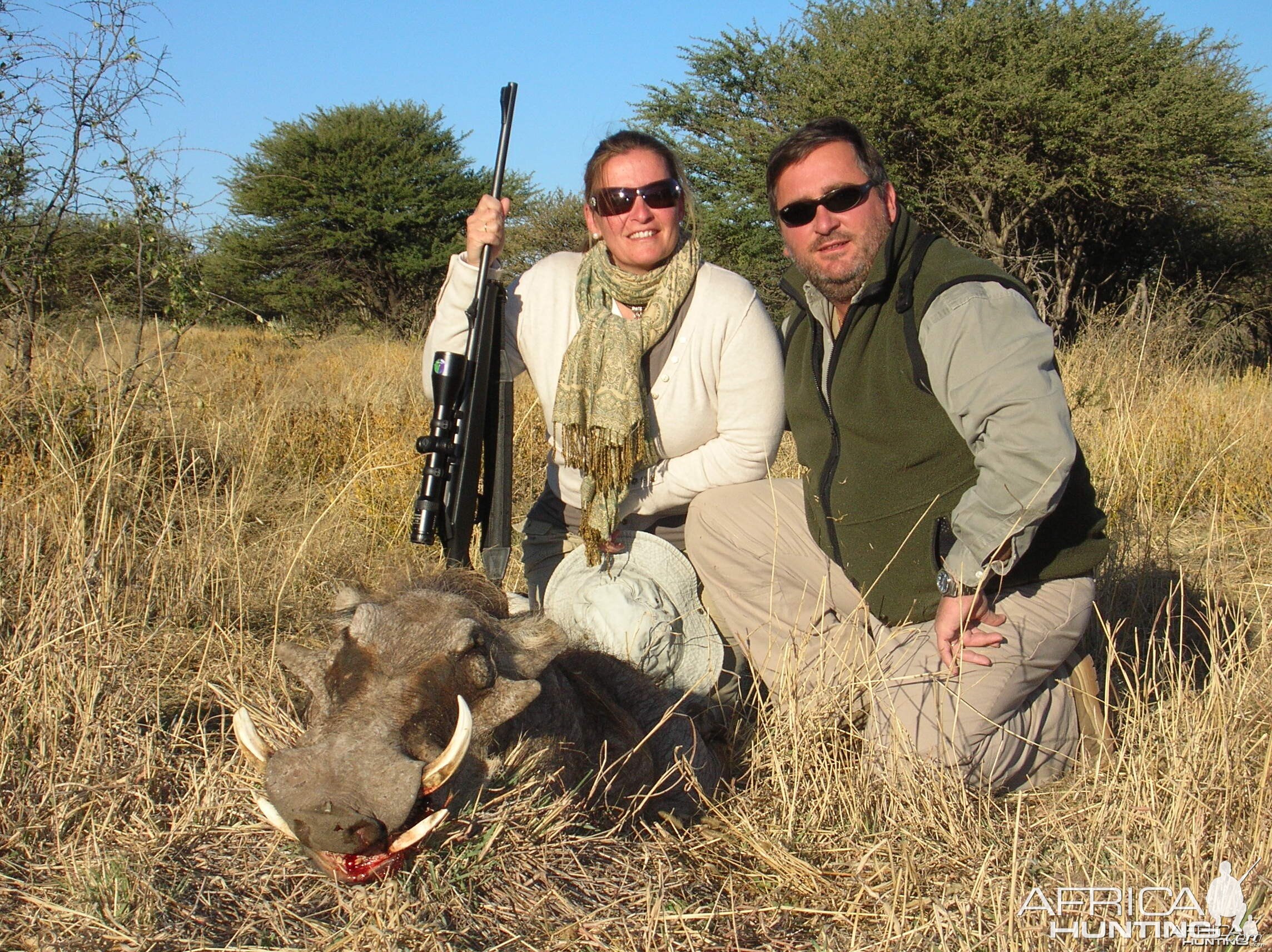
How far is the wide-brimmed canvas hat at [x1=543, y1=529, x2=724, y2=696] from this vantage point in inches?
143

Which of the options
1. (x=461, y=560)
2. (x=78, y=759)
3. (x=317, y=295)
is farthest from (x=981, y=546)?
(x=317, y=295)

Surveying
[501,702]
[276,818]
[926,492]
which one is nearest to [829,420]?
[926,492]

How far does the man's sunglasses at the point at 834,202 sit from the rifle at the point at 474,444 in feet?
3.59

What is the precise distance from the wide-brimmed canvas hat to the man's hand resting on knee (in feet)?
2.91

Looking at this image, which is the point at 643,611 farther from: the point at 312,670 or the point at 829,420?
the point at 312,670

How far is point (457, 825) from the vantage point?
229 cm

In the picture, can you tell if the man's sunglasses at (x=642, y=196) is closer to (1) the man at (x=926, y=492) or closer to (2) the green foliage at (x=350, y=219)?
(1) the man at (x=926, y=492)

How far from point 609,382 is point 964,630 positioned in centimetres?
147

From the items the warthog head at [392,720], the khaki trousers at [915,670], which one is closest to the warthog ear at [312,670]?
the warthog head at [392,720]

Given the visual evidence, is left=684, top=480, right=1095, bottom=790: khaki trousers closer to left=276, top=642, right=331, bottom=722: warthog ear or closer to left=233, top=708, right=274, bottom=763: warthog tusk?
left=276, top=642, right=331, bottom=722: warthog ear

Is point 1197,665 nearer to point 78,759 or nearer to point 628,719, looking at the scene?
point 628,719

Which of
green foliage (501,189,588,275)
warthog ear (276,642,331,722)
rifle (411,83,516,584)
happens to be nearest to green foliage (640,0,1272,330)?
green foliage (501,189,588,275)

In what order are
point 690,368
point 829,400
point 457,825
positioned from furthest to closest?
point 690,368, point 829,400, point 457,825

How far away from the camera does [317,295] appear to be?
20453 mm
